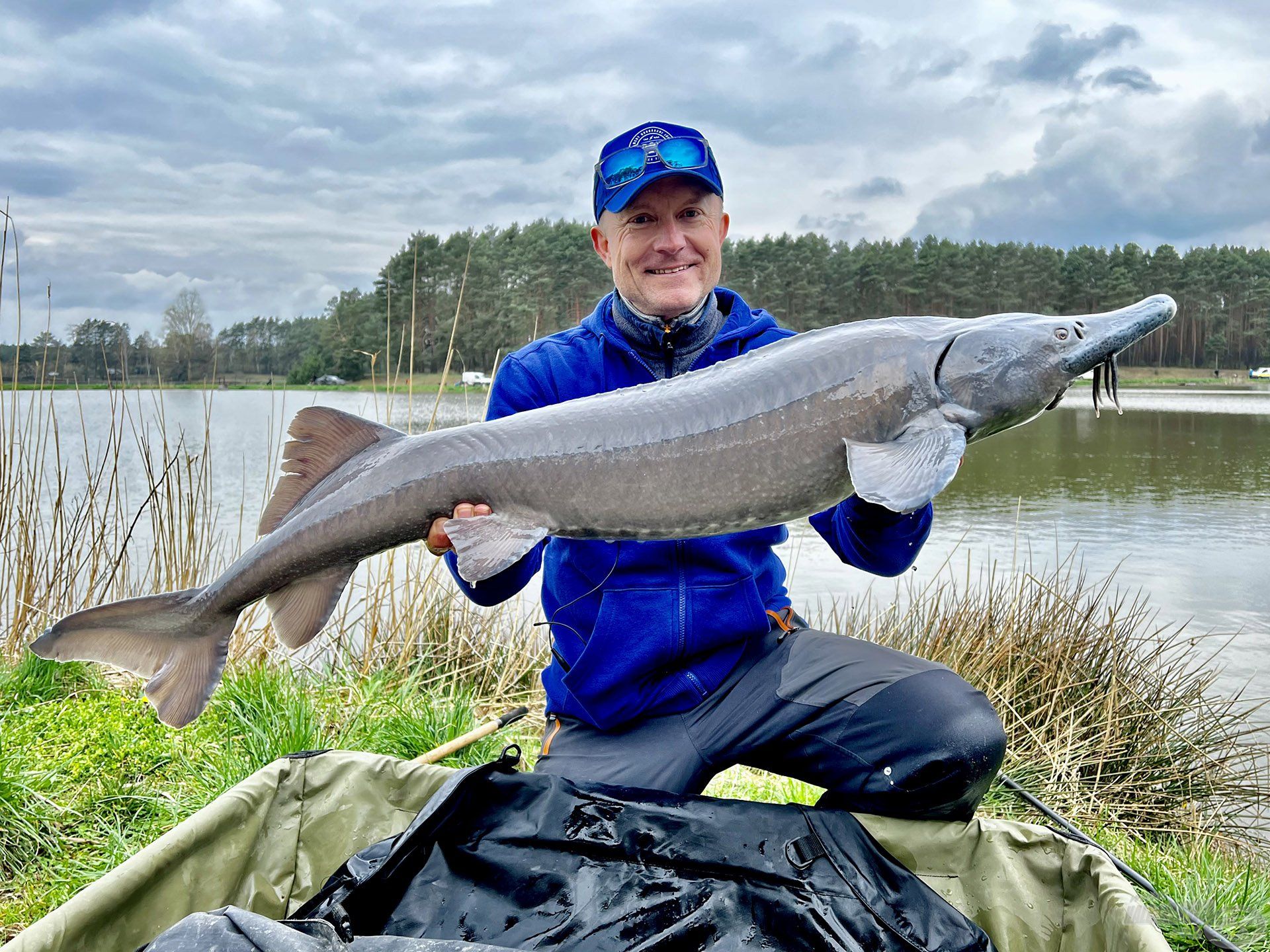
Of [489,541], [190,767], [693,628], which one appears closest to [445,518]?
[489,541]

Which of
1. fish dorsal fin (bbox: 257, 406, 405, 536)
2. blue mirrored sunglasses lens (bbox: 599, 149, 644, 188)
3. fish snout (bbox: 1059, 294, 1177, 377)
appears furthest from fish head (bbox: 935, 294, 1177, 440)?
fish dorsal fin (bbox: 257, 406, 405, 536)

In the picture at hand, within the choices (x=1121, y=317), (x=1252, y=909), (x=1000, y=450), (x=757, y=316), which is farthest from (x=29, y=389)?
(x=1000, y=450)

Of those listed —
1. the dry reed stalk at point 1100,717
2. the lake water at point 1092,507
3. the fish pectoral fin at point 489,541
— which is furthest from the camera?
the lake water at point 1092,507

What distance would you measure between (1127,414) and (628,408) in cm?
2968

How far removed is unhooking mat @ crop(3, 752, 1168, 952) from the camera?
199 centimetres

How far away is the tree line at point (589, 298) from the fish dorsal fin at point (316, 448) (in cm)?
245

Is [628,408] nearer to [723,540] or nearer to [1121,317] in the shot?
[723,540]

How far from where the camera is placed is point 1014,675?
4.95 metres

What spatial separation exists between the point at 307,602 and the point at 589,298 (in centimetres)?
1470

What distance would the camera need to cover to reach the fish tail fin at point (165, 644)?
235 centimetres

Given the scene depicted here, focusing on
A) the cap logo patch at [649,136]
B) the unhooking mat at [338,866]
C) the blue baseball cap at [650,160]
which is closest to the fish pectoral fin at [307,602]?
the unhooking mat at [338,866]

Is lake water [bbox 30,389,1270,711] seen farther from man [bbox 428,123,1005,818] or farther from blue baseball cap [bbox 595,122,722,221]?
blue baseball cap [bbox 595,122,722,221]

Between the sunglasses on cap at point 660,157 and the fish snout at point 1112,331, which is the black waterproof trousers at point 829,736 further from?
the sunglasses on cap at point 660,157

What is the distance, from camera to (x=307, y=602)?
7.85 feet
